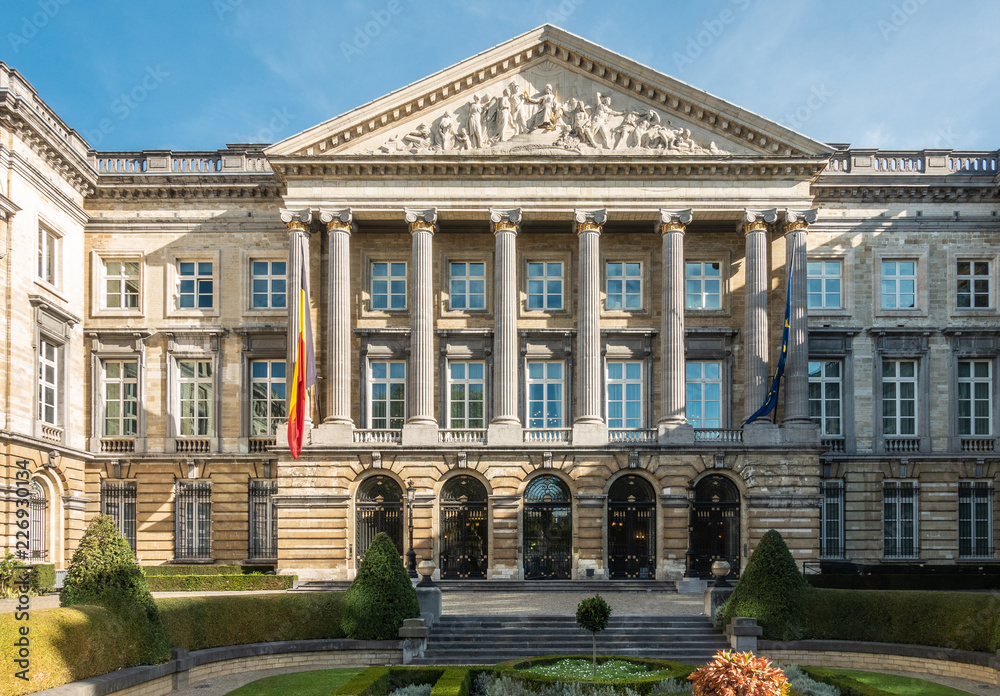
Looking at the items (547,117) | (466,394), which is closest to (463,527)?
(466,394)

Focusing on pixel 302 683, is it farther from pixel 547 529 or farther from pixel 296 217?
pixel 296 217

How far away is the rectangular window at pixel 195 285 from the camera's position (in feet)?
138

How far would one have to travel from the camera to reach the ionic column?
3850 cm

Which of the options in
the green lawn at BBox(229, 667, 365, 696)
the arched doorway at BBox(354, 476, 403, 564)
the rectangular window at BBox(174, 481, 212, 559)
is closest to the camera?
the green lawn at BBox(229, 667, 365, 696)

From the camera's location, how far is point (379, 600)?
24.6 m

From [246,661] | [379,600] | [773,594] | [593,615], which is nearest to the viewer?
[593,615]

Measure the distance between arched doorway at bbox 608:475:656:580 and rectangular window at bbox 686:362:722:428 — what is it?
4494 mm

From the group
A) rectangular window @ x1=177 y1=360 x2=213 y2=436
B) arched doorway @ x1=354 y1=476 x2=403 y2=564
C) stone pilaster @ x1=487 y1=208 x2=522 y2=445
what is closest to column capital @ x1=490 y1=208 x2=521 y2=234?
stone pilaster @ x1=487 y1=208 x2=522 y2=445

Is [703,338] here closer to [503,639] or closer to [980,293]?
[980,293]

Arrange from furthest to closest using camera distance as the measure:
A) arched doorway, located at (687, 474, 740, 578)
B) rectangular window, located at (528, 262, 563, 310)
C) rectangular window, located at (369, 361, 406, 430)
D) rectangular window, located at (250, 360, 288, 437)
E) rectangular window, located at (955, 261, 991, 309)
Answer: rectangular window, located at (955, 261, 991, 309) < rectangular window, located at (528, 262, 563, 310) < rectangular window, located at (250, 360, 288, 437) < rectangular window, located at (369, 361, 406, 430) < arched doorway, located at (687, 474, 740, 578)

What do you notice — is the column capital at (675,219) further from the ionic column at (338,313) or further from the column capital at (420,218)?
the ionic column at (338,313)

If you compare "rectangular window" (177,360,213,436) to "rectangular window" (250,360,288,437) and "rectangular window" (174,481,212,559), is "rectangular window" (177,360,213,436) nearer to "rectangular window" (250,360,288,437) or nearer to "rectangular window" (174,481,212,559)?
"rectangular window" (250,360,288,437)

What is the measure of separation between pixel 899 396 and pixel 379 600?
2696cm

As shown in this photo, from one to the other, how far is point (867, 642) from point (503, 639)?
30.8 ft
